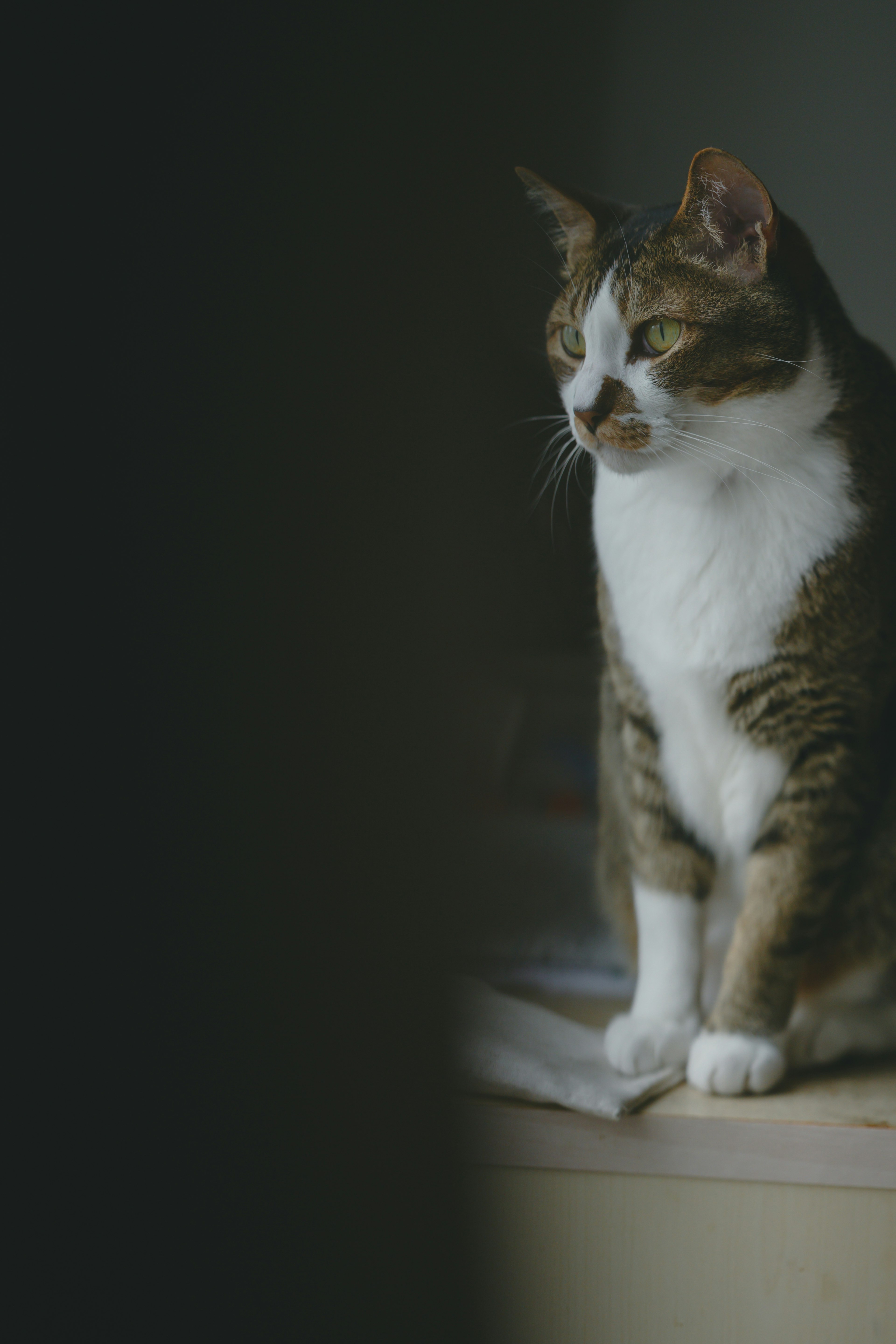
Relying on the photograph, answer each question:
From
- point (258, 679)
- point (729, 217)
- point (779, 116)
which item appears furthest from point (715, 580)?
point (779, 116)

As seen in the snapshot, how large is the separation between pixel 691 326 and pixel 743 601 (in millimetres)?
223

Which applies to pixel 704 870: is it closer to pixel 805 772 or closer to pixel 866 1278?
pixel 805 772

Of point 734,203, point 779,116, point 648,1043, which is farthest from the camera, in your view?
point 779,116

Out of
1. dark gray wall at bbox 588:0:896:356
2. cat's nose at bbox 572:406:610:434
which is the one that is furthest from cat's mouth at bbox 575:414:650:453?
dark gray wall at bbox 588:0:896:356

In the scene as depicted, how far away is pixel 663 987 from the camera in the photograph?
0.85 meters

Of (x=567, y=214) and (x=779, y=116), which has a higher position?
(x=779, y=116)

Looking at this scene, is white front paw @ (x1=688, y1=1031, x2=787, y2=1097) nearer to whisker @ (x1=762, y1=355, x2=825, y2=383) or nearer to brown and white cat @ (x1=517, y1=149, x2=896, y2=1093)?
brown and white cat @ (x1=517, y1=149, x2=896, y2=1093)

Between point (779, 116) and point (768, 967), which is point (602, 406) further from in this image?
point (779, 116)

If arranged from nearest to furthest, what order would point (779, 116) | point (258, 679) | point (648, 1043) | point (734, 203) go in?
point (258, 679), point (734, 203), point (648, 1043), point (779, 116)

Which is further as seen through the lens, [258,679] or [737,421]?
[737,421]

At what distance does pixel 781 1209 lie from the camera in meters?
0.71

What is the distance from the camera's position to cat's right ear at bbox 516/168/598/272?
81 centimetres

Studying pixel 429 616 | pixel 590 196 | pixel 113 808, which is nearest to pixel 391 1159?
pixel 113 808

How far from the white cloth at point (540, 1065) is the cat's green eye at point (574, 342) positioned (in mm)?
591
